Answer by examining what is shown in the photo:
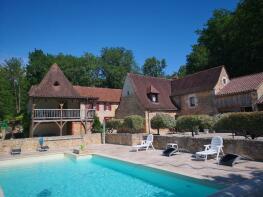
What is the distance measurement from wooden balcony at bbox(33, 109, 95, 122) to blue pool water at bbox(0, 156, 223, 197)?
9.55 meters

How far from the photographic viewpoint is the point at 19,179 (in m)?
13.1

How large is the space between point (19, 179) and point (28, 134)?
51.5ft

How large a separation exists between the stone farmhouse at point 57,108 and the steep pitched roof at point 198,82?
11671mm

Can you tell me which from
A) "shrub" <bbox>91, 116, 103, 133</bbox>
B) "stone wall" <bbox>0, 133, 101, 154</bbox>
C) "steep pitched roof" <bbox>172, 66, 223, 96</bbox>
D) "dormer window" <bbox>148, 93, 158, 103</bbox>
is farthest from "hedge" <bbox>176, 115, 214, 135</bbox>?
"shrub" <bbox>91, 116, 103, 133</bbox>

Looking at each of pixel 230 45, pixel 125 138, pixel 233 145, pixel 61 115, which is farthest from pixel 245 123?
pixel 230 45

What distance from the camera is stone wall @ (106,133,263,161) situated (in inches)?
474

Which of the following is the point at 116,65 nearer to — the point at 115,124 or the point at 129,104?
the point at 129,104

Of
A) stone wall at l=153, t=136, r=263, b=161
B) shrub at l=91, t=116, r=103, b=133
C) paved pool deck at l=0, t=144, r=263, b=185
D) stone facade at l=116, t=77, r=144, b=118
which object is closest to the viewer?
paved pool deck at l=0, t=144, r=263, b=185

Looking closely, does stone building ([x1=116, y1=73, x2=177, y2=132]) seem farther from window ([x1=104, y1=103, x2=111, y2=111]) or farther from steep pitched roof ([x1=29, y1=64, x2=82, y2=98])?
steep pitched roof ([x1=29, y1=64, x2=82, y2=98])

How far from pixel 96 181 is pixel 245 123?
33.6ft

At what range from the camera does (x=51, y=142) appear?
22578 mm

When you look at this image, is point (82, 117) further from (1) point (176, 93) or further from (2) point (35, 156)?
(1) point (176, 93)

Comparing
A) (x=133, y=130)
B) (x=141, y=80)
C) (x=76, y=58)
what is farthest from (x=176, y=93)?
(x=76, y=58)

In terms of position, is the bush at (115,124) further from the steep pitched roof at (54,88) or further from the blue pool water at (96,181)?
the blue pool water at (96,181)
